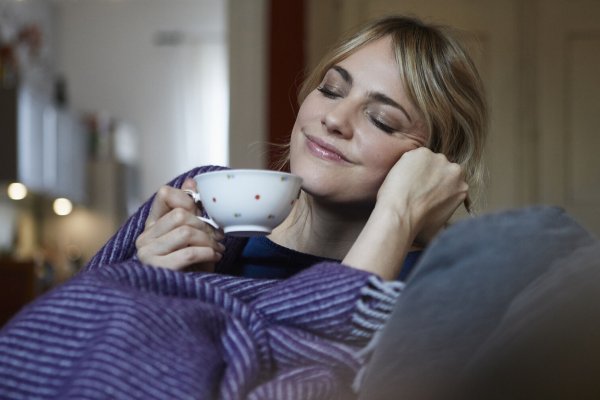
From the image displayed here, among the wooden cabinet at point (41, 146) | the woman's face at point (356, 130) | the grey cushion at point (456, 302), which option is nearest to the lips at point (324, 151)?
the woman's face at point (356, 130)

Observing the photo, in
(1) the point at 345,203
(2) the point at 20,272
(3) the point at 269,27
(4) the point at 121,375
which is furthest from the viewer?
(2) the point at 20,272

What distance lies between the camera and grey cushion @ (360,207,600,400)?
0.65 meters

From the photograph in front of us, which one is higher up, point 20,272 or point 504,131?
point 504,131

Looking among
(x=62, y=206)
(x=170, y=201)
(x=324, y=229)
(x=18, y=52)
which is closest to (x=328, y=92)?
(x=324, y=229)

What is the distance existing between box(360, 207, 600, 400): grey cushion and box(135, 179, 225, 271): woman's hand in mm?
407

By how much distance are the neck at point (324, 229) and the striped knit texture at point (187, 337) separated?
46 cm

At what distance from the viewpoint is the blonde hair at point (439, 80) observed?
1304 mm

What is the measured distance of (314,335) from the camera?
0.81 m

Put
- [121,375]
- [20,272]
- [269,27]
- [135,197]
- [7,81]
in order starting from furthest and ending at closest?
[135,197], [7,81], [20,272], [269,27], [121,375]

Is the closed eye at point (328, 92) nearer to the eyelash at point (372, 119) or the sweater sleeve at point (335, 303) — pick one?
the eyelash at point (372, 119)

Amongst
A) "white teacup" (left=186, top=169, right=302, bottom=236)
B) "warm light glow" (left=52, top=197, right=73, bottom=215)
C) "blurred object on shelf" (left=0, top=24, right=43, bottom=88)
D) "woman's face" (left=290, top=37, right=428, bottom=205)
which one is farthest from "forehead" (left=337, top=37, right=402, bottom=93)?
"warm light glow" (left=52, top=197, right=73, bottom=215)

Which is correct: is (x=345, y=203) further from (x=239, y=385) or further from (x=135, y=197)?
(x=135, y=197)

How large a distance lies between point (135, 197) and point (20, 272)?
3314 mm

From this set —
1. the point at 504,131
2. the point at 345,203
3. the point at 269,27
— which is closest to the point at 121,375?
the point at 345,203
